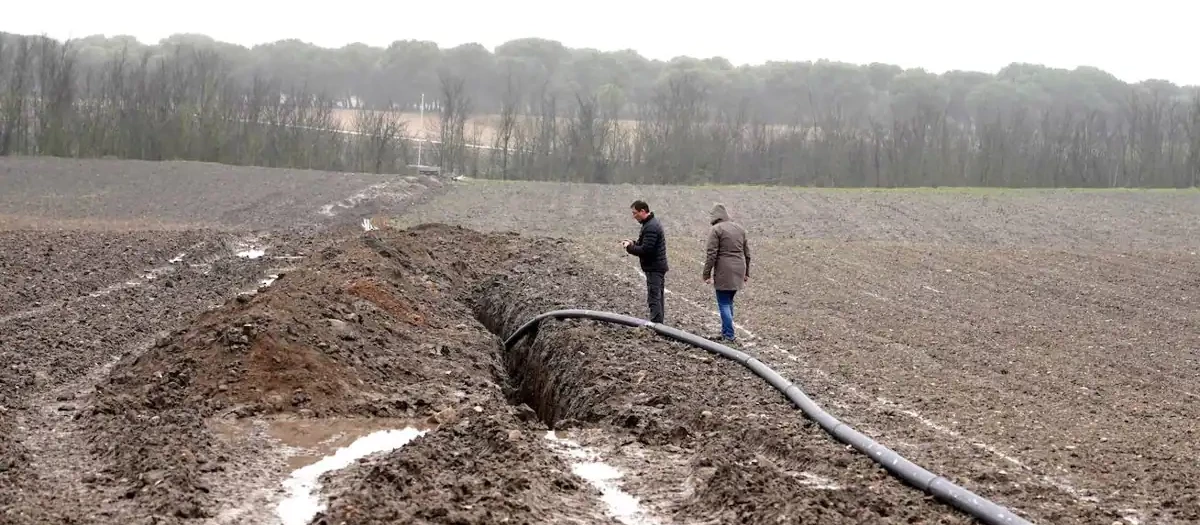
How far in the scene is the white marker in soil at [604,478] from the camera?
7.64m

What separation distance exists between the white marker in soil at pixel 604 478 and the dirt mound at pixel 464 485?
0.46 ft

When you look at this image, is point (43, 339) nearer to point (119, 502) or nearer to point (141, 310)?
point (141, 310)

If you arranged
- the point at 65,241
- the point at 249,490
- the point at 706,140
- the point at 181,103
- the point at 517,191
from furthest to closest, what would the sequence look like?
1. the point at 706,140
2. the point at 181,103
3. the point at 517,191
4. the point at 65,241
5. the point at 249,490

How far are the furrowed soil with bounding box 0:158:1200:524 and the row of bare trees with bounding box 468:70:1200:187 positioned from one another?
5220cm

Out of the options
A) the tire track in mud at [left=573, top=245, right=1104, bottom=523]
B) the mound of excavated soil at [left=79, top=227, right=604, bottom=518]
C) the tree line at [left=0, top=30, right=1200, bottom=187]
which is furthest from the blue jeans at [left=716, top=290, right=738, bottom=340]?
the tree line at [left=0, top=30, right=1200, bottom=187]

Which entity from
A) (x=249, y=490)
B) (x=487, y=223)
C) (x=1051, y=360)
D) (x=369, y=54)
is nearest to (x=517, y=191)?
(x=487, y=223)

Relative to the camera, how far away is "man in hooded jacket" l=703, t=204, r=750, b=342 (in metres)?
13.8

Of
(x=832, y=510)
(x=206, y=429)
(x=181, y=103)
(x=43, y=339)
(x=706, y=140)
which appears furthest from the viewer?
(x=706, y=140)

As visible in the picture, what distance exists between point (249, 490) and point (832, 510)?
373cm

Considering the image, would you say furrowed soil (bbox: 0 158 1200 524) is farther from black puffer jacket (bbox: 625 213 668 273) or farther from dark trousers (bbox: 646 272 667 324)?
black puffer jacket (bbox: 625 213 668 273)

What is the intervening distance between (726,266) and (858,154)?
2663 inches

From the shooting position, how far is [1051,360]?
13.2 meters

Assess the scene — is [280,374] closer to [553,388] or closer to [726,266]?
[553,388]

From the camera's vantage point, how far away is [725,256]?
13.9 meters
